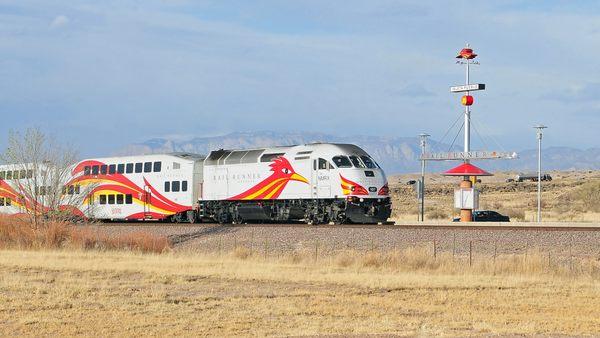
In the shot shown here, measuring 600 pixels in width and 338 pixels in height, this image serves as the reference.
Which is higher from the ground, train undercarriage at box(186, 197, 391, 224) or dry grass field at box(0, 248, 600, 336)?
train undercarriage at box(186, 197, 391, 224)

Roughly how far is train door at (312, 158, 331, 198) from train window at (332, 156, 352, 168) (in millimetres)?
389

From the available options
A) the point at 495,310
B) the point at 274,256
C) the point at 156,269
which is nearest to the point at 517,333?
the point at 495,310

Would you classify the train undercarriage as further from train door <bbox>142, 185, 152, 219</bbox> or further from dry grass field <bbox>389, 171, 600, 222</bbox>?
dry grass field <bbox>389, 171, 600, 222</bbox>

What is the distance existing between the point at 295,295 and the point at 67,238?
18.4m

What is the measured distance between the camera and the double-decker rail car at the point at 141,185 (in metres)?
46.6

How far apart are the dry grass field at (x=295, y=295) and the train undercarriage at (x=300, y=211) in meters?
7.80

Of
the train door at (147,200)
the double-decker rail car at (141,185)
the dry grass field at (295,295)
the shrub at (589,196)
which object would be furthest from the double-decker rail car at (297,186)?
the shrub at (589,196)

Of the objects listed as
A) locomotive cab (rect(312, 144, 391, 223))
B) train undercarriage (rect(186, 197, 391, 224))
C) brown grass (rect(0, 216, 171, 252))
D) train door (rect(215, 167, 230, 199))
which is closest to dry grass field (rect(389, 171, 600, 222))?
train undercarriage (rect(186, 197, 391, 224))

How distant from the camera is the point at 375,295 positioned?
72.5 ft

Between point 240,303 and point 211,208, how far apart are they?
2473 cm

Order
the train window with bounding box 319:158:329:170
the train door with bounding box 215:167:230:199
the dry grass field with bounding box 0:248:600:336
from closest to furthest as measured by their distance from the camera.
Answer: the dry grass field with bounding box 0:248:600:336 < the train window with bounding box 319:158:329:170 < the train door with bounding box 215:167:230:199

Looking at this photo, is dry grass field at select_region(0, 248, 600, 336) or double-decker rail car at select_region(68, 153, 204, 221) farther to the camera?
double-decker rail car at select_region(68, 153, 204, 221)

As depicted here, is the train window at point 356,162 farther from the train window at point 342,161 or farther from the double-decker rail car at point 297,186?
the train window at point 342,161

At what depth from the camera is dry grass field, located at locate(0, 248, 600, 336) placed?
17156 millimetres
